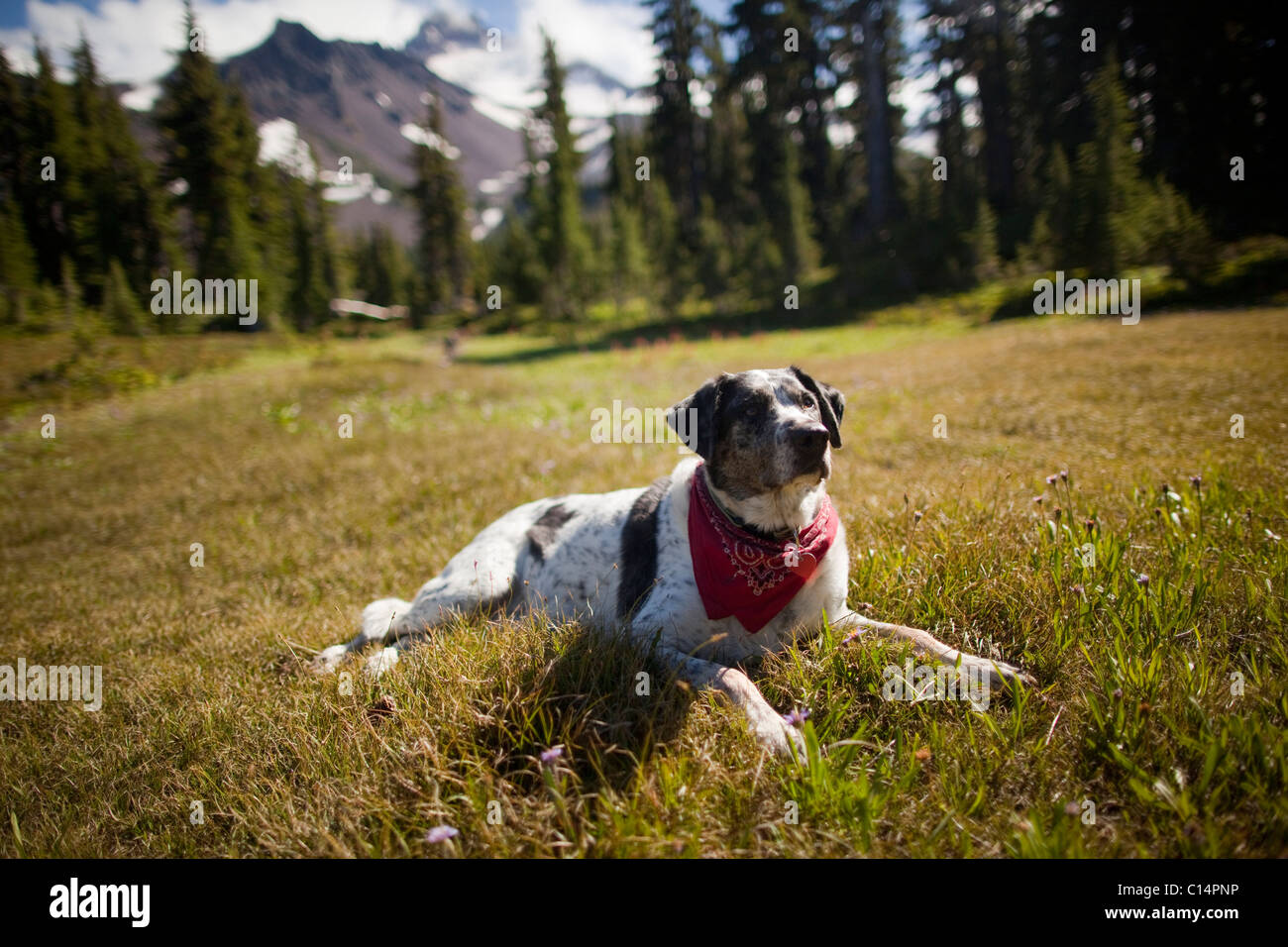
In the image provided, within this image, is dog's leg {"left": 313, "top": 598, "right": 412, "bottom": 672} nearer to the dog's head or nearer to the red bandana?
the red bandana

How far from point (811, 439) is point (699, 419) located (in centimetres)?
73

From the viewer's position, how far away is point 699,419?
3.29 metres

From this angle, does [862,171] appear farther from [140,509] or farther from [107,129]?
[107,129]

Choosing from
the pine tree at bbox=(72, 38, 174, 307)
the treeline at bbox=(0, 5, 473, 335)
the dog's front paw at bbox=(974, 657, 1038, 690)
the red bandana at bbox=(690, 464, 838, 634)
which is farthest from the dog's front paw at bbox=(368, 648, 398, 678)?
the pine tree at bbox=(72, 38, 174, 307)

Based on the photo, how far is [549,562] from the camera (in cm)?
373

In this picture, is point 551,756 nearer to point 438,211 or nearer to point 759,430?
point 759,430

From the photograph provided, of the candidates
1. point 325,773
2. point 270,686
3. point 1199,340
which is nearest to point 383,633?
point 270,686

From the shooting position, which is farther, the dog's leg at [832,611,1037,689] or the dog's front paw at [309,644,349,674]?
the dog's front paw at [309,644,349,674]

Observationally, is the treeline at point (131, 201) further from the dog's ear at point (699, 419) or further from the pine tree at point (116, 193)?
the dog's ear at point (699, 419)

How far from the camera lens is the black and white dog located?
282cm

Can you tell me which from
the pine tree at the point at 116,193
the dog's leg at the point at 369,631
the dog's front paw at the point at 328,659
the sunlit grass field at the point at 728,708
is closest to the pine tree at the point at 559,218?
the pine tree at the point at 116,193

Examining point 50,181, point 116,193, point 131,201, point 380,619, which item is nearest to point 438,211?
point 131,201

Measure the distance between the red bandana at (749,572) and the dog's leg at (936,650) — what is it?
36cm
